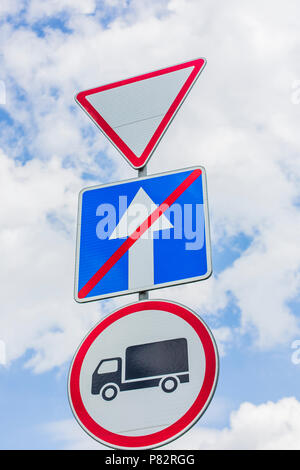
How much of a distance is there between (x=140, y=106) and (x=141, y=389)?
1.43 m

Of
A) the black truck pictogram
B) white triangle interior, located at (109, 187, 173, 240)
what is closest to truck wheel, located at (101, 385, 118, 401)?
the black truck pictogram

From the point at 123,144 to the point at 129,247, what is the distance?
0.63 m

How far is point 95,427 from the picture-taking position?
4.78 ft

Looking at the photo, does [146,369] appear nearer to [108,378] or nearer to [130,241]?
[108,378]

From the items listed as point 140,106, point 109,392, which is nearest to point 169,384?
point 109,392

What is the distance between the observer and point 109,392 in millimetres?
1513

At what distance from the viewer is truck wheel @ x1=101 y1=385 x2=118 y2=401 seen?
59.1 inches

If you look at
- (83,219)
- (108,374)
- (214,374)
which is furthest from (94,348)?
(83,219)

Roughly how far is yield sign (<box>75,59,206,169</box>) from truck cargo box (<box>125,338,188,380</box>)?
0.93 meters

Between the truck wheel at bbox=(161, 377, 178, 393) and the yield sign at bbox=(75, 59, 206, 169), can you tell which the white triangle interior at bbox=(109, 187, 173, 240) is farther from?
the truck wheel at bbox=(161, 377, 178, 393)

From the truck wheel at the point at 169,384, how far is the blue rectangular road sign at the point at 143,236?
0.40 metres

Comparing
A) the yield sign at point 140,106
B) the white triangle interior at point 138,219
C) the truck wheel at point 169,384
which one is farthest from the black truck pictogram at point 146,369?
the yield sign at point 140,106

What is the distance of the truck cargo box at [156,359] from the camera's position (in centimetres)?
150

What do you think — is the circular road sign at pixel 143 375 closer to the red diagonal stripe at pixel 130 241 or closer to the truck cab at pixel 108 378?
the truck cab at pixel 108 378
